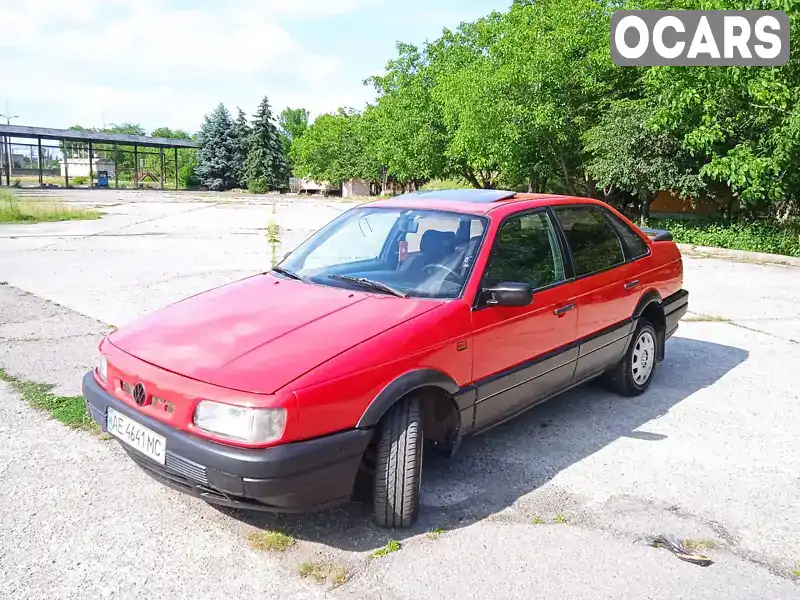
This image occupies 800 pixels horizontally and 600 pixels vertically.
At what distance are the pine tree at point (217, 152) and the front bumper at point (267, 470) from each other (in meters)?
64.4

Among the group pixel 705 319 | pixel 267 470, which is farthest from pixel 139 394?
pixel 705 319

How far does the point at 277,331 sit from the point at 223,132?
214 ft

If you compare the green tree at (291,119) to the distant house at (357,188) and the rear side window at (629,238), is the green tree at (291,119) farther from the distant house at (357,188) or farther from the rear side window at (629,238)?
the rear side window at (629,238)

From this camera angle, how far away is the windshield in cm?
371

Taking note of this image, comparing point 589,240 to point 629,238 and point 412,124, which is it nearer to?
point 629,238

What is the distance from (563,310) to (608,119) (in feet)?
Answer: 50.3

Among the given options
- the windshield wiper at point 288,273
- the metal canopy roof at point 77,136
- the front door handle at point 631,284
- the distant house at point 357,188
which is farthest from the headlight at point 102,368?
the metal canopy roof at point 77,136

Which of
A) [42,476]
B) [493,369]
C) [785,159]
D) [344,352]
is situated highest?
[785,159]

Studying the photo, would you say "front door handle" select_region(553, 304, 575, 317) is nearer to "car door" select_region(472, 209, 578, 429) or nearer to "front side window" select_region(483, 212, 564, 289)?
"car door" select_region(472, 209, 578, 429)

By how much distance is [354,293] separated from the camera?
3.66 m

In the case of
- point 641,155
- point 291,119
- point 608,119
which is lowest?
point 641,155

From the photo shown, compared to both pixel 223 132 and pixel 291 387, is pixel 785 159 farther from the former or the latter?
pixel 223 132

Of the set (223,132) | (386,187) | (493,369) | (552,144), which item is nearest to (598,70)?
(552,144)

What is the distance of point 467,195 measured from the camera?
4543 mm
